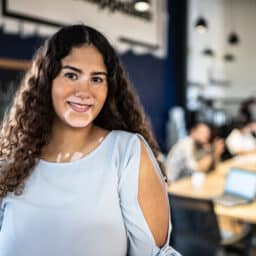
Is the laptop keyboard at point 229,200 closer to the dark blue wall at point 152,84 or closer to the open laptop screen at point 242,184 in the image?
the open laptop screen at point 242,184

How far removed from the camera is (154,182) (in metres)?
1.03

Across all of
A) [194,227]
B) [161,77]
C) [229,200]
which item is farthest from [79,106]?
[161,77]

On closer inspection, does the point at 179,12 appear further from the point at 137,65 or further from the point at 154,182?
the point at 154,182

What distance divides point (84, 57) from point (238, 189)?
244cm

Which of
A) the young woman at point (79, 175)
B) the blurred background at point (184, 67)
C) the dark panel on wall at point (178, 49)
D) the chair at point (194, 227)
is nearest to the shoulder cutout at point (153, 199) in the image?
the young woman at point (79, 175)

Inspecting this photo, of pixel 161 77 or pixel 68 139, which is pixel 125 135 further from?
pixel 161 77

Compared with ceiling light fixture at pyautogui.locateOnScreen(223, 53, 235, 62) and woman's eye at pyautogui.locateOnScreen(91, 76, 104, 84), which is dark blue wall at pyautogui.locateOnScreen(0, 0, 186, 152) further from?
woman's eye at pyautogui.locateOnScreen(91, 76, 104, 84)

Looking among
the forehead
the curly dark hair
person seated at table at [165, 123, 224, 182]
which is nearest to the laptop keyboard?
person seated at table at [165, 123, 224, 182]

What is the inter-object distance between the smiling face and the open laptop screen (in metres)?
2.31

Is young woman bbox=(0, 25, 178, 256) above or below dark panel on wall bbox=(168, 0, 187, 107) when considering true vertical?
below

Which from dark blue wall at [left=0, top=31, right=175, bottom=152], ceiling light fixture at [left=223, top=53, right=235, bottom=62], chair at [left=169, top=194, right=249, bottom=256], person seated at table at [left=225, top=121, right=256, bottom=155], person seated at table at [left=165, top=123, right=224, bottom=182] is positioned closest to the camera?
chair at [left=169, top=194, right=249, bottom=256]

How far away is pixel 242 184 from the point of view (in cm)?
320

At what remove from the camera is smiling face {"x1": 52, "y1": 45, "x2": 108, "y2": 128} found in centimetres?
103

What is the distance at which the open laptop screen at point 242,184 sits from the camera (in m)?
3.10
